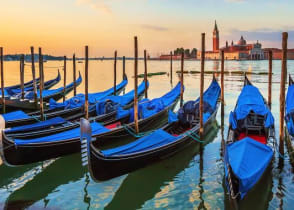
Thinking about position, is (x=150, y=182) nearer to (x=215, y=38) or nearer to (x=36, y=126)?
(x=36, y=126)

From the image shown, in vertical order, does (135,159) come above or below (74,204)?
above

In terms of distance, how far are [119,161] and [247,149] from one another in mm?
2502

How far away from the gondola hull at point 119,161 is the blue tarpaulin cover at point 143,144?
0.31 feet

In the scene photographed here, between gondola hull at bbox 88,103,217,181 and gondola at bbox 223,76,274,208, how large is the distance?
4.89ft

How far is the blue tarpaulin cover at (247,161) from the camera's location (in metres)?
4.92

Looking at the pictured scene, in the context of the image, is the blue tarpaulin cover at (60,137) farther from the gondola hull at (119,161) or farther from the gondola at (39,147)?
the gondola hull at (119,161)

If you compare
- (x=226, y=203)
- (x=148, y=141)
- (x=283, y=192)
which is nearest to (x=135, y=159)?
(x=148, y=141)

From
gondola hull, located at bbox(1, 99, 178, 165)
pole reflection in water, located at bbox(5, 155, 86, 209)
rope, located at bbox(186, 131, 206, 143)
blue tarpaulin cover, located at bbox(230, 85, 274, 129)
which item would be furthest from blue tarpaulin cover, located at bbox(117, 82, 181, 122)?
blue tarpaulin cover, located at bbox(230, 85, 274, 129)

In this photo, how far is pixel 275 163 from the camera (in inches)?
287

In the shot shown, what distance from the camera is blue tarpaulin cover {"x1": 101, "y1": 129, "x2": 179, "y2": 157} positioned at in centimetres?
615

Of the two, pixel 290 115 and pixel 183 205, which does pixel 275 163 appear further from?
pixel 183 205

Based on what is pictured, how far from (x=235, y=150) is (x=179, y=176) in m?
1.56

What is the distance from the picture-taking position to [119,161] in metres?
6.10

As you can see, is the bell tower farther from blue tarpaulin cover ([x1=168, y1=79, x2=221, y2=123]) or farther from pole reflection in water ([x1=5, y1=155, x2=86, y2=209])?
pole reflection in water ([x1=5, y1=155, x2=86, y2=209])
